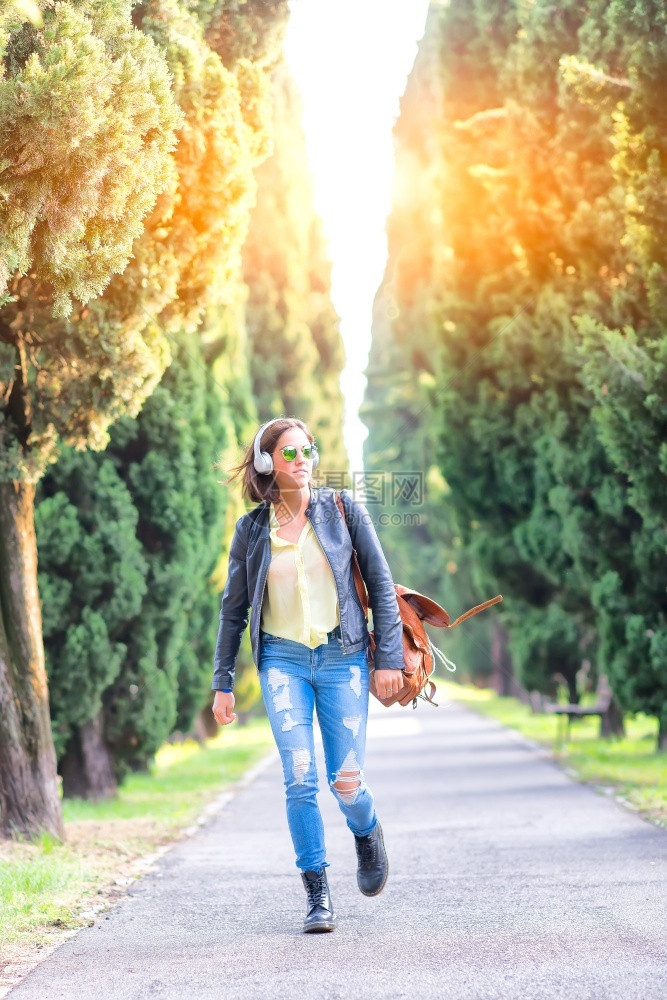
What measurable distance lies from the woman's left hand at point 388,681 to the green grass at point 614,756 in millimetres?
4262

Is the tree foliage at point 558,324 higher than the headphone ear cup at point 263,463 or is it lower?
higher

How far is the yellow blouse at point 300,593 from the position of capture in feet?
18.2

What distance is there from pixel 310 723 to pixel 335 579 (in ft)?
1.93

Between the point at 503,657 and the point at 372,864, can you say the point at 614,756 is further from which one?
the point at 503,657

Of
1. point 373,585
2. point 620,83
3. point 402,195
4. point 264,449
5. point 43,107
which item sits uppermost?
point 402,195

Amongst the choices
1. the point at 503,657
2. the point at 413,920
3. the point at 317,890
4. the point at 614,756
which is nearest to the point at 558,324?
the point at 614,756

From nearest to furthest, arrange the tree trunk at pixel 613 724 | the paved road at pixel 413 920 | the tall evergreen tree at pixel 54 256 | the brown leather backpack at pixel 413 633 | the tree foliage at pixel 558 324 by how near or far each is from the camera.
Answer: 1. the paved road at pixel 413 920
2. the brown leather backpack at pixel 413 633
3. the tall evergreen tree at pixel 54 256
4. the tree foliage at pixel 558 324
5. the tree trunk at pixel 613 724

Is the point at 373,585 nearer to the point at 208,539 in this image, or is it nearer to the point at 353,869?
the point at 353,869

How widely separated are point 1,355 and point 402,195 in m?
39.4

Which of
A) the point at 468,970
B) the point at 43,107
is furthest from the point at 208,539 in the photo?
the point at 468,970

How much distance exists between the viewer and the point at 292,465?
576cm

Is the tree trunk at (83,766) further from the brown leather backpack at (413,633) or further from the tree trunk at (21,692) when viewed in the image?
the brown leather backpack at (413,633)

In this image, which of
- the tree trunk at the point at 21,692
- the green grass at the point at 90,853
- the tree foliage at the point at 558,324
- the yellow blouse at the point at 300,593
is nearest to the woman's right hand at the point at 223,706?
the yellow blouse at the point at 300,593

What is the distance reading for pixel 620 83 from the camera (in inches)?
412
